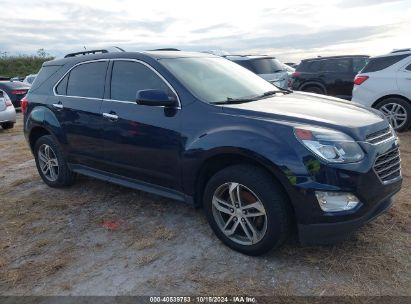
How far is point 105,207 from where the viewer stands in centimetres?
470

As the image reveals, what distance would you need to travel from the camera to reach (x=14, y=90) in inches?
633

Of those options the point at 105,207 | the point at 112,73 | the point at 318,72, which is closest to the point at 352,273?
the point at 105,207

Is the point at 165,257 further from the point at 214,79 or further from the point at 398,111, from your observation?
the point at 398,111

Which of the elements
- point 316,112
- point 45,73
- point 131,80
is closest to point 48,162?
point 45,73

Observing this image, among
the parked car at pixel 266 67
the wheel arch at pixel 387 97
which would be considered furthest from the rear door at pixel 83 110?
the parked car at pixel 266 67

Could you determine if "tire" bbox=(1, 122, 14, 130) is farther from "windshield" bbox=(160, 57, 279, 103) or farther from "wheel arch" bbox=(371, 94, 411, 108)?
"wheel arch" bbox=(371, 94, 411, 108)

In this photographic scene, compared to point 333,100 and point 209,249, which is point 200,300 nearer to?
point 209,249

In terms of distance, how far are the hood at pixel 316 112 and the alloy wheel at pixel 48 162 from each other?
2905mm

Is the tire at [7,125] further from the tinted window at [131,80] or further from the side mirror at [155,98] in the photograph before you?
the side mirror at [155,98]

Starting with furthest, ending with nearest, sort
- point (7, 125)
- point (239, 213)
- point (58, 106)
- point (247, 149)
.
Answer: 1. point (7, 125)
2. point (58, 106)
3. point (239, 213)
4. point (247, 149)

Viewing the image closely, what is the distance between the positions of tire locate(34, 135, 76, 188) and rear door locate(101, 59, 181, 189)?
1098mm

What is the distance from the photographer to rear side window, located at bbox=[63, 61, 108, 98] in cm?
457

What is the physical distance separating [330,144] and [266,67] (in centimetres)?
934

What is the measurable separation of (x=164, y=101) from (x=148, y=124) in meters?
0.35
